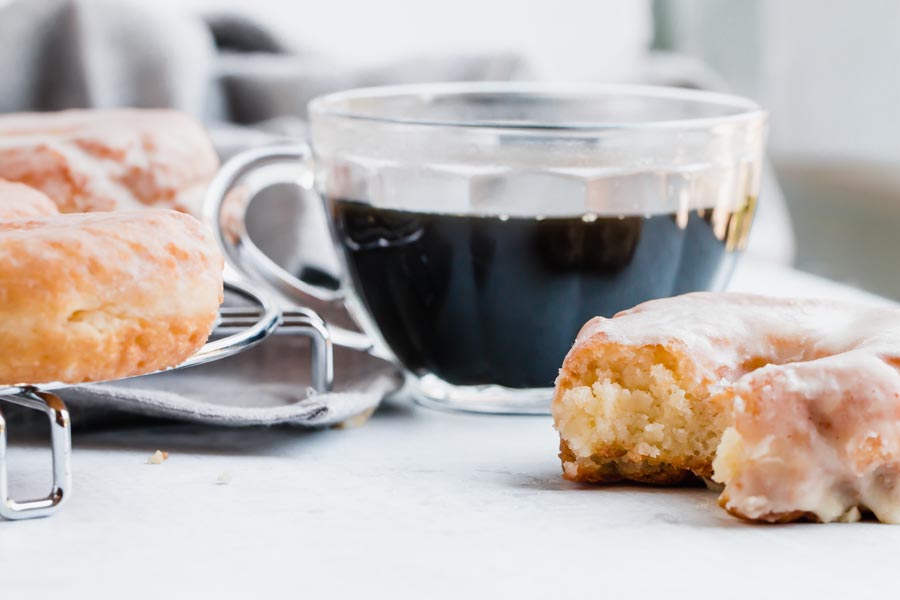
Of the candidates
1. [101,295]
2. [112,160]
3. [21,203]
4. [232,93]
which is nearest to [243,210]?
[112,160]

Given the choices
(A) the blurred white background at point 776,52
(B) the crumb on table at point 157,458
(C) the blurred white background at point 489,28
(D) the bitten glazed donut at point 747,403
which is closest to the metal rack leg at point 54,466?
(B) the crumb on table at point 157,458

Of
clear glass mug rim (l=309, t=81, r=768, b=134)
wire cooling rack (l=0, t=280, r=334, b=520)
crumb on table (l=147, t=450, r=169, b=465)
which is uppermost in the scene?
clear glass mug rim (l=309, t=81, r=768, b=134)

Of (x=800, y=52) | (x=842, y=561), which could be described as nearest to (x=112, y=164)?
(x=842, y=561)

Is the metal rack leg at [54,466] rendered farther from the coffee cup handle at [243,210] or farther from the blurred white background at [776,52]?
the blurred white background at [776,52]

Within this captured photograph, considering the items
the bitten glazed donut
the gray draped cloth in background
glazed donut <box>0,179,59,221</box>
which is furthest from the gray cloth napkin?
the bitten glazed donut

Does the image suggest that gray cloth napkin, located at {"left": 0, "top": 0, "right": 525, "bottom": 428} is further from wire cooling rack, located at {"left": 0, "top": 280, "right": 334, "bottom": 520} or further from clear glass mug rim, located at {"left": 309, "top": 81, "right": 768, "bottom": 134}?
clear glass mug rim, located at {"left": 309, "top": 81, "right": 768, "bottom": 134}

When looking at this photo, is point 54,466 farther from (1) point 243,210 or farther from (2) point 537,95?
(2) point 537,95
